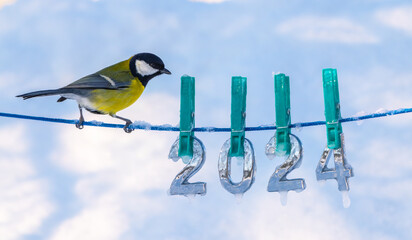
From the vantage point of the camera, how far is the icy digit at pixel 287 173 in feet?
17.7

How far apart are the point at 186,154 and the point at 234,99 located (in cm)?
73

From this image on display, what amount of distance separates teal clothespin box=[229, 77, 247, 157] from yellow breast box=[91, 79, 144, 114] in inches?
72.8

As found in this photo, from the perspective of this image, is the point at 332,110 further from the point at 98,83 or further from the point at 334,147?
the point at 98,83

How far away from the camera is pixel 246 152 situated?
5633 millimetres

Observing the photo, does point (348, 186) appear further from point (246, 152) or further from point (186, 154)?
point (186, 154)

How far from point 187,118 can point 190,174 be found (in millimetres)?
565

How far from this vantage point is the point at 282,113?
221 inches

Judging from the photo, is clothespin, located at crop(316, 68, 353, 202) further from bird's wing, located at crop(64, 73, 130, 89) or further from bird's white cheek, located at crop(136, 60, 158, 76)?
bird's wing, located at crop(64, 73, 130, 89)

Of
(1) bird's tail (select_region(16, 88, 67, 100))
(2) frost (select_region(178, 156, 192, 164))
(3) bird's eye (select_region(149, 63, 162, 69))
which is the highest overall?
(3) bird's eye (select_region(149, 63, 162, 69))

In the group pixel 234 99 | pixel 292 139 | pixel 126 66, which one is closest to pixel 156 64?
pixel 126 66

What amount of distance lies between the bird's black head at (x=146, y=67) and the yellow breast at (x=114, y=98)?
143mm

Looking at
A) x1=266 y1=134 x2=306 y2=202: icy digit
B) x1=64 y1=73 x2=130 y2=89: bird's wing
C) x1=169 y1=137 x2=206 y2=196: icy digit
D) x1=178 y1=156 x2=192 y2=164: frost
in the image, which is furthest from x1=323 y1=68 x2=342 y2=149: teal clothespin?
x1=64 y1=73 x2=130 y2=89: bird's wing

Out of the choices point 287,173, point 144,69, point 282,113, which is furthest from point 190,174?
point 144,69

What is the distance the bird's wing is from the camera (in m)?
6.91
